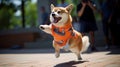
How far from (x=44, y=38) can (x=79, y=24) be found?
212 inches

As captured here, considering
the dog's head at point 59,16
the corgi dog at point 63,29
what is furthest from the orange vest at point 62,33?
the dog's head at point 59,16

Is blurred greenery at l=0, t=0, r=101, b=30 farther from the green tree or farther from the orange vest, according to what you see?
the orange vest

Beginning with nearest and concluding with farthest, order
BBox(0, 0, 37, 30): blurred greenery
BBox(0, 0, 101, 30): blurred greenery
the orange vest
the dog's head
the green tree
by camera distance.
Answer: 1. the dog's head
2. the orange vest
3. BBox(0, 0, 101, 30): blurred greenery
4. BBox(0, 0, 37, 30): blurred greenery
5. the green tree

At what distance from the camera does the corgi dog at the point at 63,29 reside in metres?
6.89

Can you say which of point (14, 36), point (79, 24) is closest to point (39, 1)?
point (14, 36)

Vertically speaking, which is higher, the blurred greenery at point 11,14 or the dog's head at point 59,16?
the blurred greenery at point 11,14

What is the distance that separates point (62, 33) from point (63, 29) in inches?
3.4

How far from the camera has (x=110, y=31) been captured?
508 inches

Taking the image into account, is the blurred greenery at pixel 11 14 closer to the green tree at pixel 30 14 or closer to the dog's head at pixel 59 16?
the green tree at pixel 30 14

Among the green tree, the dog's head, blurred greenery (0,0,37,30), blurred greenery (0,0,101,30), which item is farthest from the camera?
the green tree

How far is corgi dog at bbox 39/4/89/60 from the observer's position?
6.89 metres

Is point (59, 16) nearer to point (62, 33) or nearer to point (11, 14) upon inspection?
point (62, 33)

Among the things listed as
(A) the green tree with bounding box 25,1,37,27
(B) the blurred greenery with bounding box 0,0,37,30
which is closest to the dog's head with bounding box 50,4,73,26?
(B) the blurred greenery with bounding box 0,0,37,30

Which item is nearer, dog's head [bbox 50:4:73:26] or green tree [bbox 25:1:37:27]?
dog's head [bbox 50:4:73:26]
